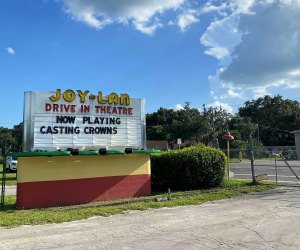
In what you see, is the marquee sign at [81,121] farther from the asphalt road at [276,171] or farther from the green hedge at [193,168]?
the asphalt road at [276,171]

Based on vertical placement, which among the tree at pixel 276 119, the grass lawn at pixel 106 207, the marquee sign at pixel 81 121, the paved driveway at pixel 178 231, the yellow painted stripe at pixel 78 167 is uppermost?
the tree at pixel 276 119

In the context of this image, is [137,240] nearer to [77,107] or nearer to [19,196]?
[19,196]

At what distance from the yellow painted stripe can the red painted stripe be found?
168 mm

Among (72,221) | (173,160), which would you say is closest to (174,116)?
(173,160)

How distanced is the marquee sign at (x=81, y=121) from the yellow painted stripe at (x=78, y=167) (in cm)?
40

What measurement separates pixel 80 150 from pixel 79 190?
4.49ft

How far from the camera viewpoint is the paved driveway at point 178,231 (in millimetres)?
7766

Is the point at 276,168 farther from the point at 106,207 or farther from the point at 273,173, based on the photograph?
the point at 106,207

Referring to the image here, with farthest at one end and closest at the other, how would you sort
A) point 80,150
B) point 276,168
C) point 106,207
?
point 276,168 < point 80,150 < point 106,207

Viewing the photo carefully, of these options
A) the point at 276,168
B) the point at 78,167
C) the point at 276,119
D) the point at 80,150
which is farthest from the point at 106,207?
the point at 276,119

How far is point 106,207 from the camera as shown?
12.4m

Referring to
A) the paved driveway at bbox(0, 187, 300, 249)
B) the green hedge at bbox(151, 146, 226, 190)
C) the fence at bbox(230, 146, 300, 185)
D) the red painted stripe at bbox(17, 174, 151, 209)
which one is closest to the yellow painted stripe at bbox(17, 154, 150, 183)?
the red painted stripe at bbox(17, 174, 151, 209)

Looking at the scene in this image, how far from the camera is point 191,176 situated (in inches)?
646

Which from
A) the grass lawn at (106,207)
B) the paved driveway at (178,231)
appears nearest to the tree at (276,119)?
the grass lawn at (106,207)
